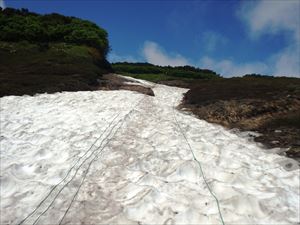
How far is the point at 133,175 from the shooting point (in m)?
10.8

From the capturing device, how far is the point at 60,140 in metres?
14.3

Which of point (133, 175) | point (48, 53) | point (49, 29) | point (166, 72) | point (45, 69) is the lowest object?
point (133, 175)

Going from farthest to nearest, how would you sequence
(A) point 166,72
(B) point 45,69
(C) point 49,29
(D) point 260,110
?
(A) point 166,72
(C) point 49,29
(B) point 45,69
(D) point 260,110

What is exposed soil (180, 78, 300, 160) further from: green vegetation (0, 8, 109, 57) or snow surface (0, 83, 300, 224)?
green vegetation (0, 8, 109, 57)

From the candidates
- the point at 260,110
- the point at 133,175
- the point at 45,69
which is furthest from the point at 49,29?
the point at 133,175

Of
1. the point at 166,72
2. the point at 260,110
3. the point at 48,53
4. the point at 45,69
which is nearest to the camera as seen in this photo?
the point at 260,110

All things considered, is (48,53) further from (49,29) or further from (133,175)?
(133,175)

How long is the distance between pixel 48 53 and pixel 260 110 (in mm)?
30478

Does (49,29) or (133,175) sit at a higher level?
(49,29)

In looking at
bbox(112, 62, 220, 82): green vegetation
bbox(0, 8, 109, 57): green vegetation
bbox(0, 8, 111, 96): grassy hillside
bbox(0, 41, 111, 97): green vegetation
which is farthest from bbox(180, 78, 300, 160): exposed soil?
bbox(112, 62, 220, 82): green vegetation

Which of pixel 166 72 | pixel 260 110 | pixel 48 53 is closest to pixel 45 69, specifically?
pixel 48 53

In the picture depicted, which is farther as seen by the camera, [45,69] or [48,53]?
[48,53]

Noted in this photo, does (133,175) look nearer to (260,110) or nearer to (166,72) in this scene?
(260,110)

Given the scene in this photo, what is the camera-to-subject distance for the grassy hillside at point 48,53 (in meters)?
28.7
